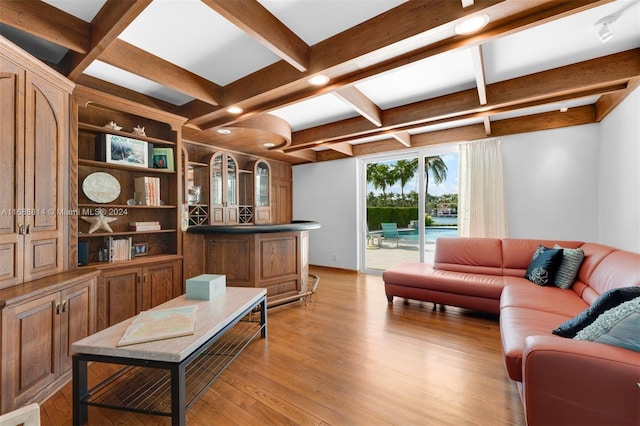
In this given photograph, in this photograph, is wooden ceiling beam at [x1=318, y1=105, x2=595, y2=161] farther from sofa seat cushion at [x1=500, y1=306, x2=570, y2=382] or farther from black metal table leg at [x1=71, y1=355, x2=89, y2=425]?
black metal table leg at [x1=71, y1=355, x2=89, y2=425]

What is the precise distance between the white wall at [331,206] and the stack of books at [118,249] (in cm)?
374

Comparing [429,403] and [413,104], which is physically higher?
[413,104]

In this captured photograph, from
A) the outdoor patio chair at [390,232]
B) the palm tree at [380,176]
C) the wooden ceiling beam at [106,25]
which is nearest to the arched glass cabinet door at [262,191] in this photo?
the palm tree at [380,176]

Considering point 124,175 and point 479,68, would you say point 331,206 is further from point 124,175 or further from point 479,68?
point 479,68

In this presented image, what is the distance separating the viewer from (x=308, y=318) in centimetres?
308

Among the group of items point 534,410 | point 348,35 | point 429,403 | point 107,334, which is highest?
point 348,35

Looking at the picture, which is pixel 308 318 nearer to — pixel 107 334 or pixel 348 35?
pixel 107 334

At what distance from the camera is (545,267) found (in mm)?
2857

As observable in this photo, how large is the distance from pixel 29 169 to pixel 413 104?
3.77m

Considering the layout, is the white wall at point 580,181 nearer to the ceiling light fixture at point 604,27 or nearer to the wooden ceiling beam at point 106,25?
the ceiling light fixture at point 604,27

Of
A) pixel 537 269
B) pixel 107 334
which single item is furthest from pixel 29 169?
pixel 537 269

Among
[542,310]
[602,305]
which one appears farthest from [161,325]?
[542,310]

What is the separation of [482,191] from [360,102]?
8.28ft

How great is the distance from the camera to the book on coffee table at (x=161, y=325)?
1.55 m
